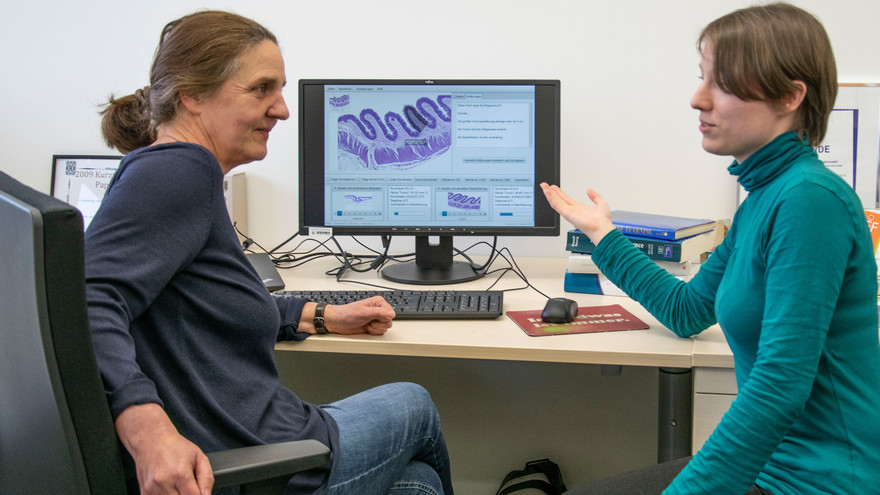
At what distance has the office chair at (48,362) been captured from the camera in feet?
2.36

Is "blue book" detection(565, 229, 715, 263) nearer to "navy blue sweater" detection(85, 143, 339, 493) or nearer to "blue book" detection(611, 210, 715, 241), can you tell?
"blue book" detection(611, 210, 715, 241)

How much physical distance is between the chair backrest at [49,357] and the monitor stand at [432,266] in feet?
3.38

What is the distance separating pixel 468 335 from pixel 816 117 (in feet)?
2.23

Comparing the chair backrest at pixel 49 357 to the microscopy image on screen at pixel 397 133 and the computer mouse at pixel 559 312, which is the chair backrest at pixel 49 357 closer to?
the computer mouse at pixel 559 312

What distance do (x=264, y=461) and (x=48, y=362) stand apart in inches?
11.3

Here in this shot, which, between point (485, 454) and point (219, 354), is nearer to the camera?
point (219, 354)

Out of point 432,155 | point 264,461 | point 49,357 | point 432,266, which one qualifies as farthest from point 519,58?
point 49,357

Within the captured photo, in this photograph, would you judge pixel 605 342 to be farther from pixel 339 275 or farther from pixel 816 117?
pixel 339 275

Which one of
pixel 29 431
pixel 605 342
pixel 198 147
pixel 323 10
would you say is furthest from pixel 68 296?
pixel 323 10

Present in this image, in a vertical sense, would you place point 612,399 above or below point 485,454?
above

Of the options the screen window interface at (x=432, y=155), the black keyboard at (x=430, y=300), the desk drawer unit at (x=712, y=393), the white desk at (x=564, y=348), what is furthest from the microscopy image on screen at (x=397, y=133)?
the desk drawer unit at (x=712, y=393)

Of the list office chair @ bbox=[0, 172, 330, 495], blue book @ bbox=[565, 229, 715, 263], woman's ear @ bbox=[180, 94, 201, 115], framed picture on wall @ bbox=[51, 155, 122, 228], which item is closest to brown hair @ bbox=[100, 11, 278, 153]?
woman's ear @ bbox=[180, 94, 201, 115]

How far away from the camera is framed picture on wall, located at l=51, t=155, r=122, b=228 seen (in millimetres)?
2113

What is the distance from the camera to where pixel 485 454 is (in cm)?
214
